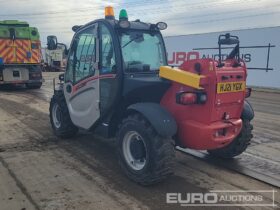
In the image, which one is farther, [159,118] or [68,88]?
[68,88]

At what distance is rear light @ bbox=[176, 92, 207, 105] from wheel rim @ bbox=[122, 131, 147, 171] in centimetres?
76

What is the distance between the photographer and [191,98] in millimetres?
4016

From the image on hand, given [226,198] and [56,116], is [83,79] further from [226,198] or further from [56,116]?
[226,198]

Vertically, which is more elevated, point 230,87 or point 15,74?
point 230,87

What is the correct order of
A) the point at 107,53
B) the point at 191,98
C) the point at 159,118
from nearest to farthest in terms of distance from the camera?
the point at 191,98 < the point at 159,118 < the point at 107,53

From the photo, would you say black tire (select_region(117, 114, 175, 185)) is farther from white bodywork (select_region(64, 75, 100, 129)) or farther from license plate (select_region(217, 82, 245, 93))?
white bodywork (select_region(64, 75, 100, 129))

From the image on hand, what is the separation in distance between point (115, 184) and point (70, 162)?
1.18 metres

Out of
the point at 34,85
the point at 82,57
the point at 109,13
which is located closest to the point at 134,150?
the point at 82,57

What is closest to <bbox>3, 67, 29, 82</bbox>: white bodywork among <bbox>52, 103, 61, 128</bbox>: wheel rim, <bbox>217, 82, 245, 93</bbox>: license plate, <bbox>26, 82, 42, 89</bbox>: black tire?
<bbox>26, 82, 42, 89</bbox>: black tire

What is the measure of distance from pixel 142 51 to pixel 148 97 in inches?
37.3

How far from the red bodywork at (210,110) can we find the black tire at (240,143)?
0.58 metres

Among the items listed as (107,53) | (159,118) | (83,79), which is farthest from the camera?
(83,79)

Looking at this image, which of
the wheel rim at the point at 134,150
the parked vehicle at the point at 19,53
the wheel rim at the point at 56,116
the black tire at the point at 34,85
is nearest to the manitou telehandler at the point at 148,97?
the wheel rim at the point at 134,150

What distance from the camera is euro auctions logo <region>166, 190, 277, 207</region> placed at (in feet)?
12.9
